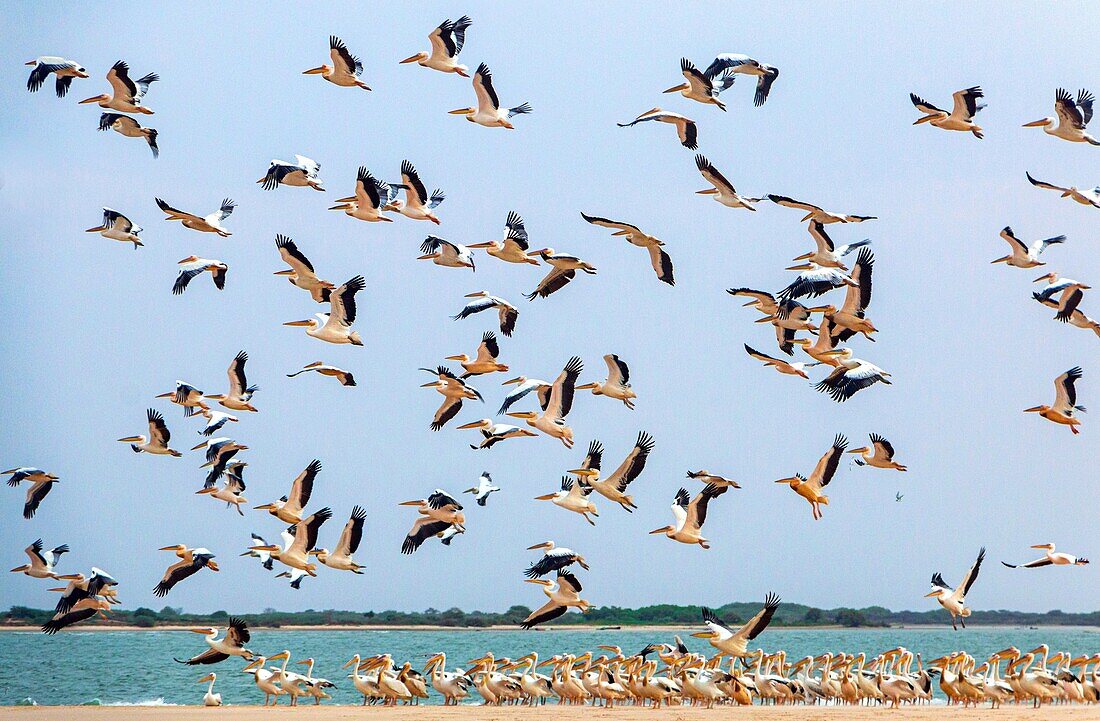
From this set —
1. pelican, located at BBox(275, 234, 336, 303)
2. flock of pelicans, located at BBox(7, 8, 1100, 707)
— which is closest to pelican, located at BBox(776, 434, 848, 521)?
flock of pelicans, located at BBox(7, 8, 1100, 707)

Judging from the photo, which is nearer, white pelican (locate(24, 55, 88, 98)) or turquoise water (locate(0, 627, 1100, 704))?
white pelican (locate(24, 55, 88, 98))

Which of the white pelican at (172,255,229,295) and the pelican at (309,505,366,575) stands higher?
the white pelican at (172,255,229,295)

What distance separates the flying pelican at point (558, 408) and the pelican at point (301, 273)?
2.83m

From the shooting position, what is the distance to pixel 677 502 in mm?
17938

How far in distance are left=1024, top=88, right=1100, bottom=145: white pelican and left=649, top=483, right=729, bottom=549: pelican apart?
19.6 feet

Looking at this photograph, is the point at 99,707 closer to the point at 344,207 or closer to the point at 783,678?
the point at 344,207

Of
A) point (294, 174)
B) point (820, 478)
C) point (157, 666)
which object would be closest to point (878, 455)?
point (820, 478)

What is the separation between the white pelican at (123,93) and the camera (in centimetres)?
1727

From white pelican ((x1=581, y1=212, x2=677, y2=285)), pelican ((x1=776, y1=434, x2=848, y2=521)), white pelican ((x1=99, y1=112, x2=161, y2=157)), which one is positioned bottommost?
pelican ((x1=776, y1=434, x2=848, y2=521))

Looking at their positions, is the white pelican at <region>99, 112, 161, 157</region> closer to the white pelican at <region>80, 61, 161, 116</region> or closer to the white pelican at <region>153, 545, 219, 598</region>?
the white pelican at <region>80, 61, 161, 116</region>

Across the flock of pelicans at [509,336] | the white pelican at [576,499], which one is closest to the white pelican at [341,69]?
the flock of pelicans at [509,336]

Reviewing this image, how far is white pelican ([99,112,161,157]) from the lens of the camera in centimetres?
1773

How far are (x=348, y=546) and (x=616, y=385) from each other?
397 centimetres

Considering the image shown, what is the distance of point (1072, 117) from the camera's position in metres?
16.7
